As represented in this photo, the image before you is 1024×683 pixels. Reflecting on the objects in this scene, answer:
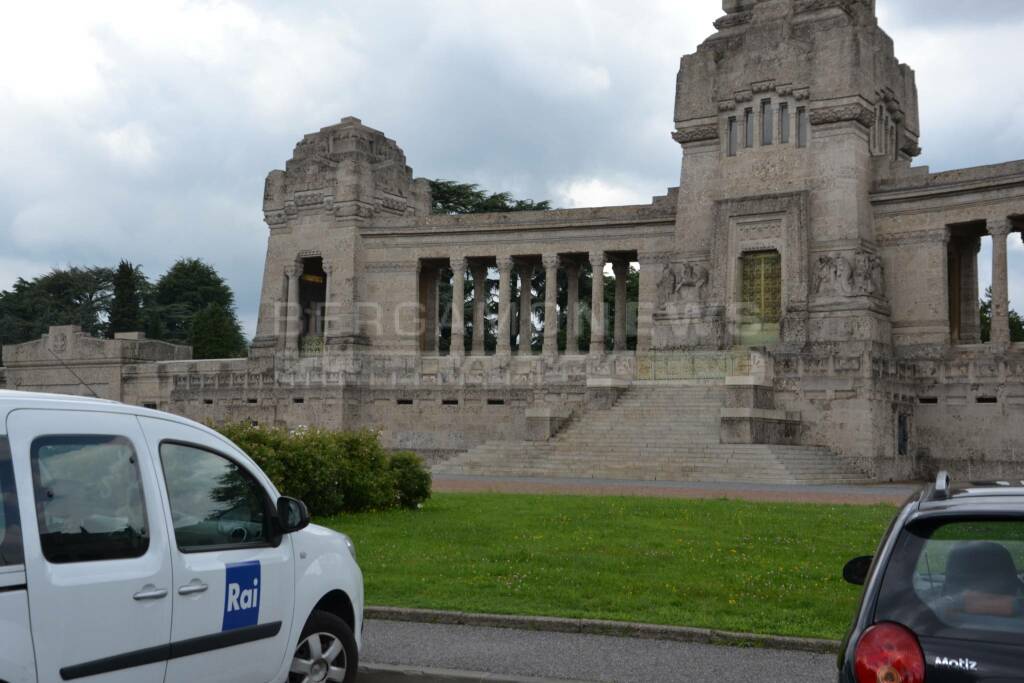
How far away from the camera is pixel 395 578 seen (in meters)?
13.7

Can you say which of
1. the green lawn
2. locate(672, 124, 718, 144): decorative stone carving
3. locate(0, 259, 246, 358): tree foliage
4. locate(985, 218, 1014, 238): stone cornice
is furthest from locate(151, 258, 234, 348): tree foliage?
the green lawn

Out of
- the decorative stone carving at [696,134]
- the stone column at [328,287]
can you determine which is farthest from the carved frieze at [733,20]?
the stone column at [328,287]

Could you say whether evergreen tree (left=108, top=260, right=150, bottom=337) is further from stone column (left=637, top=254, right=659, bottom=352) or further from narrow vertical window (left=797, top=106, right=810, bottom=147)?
narrow vertical window (left=797, top=106, right=810, bottom=147)

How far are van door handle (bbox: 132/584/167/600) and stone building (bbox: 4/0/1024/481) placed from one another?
27.1 meters

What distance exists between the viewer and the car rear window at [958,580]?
5258 millimetres

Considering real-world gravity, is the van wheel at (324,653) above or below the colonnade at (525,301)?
below

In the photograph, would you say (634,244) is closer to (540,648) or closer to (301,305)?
(301,305)

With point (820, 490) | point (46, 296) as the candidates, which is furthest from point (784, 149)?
point (46, 296)

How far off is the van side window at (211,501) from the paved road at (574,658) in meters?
2.12

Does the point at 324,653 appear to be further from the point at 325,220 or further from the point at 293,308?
the point at 293,308

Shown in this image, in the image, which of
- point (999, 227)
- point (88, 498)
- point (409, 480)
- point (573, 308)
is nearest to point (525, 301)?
point (573, 308)

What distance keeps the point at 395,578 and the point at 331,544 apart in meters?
4.53

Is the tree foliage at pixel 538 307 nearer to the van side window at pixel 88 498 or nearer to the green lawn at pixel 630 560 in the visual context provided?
the green lawn at pixel 630 560

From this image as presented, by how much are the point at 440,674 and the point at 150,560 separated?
340cm
